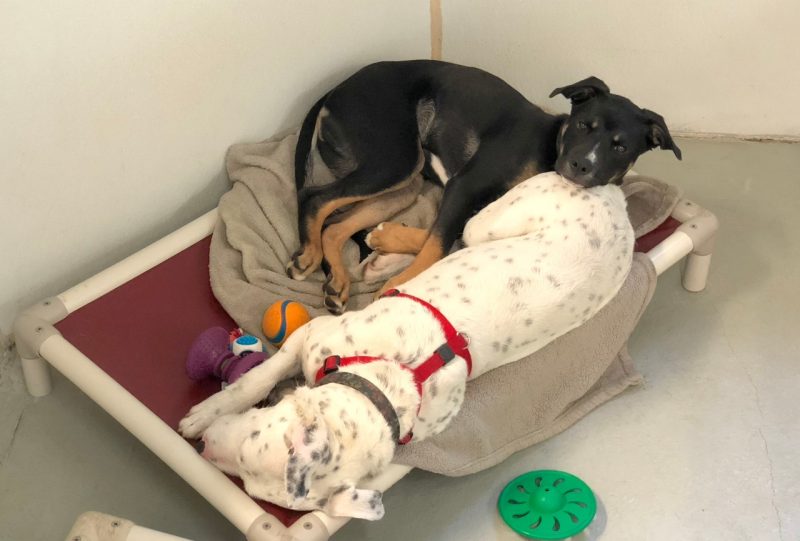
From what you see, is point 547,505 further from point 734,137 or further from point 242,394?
point 734,137

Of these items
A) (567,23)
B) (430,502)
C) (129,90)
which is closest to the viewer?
(430,502)

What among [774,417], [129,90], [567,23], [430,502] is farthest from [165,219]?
[774,417]

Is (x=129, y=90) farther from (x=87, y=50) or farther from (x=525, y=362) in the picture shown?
(x=525, y=362)

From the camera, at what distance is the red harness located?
2.55m

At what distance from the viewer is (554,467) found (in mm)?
3035

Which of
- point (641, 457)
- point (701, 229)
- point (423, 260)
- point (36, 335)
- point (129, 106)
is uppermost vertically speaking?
point (129, 106)

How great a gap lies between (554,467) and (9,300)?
1803 mm

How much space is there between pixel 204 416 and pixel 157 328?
19.5 inches

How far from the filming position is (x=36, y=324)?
9.92 feet

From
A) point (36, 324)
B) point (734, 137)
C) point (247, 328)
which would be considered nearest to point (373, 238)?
point (247, 328)

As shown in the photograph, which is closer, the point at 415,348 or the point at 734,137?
the point at 415,348

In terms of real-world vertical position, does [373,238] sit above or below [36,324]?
below

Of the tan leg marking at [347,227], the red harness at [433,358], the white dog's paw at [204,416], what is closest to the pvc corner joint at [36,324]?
the white dog's paw at [204,416]

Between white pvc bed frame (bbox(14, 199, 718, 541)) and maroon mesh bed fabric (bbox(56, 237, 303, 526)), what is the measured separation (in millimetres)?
46
